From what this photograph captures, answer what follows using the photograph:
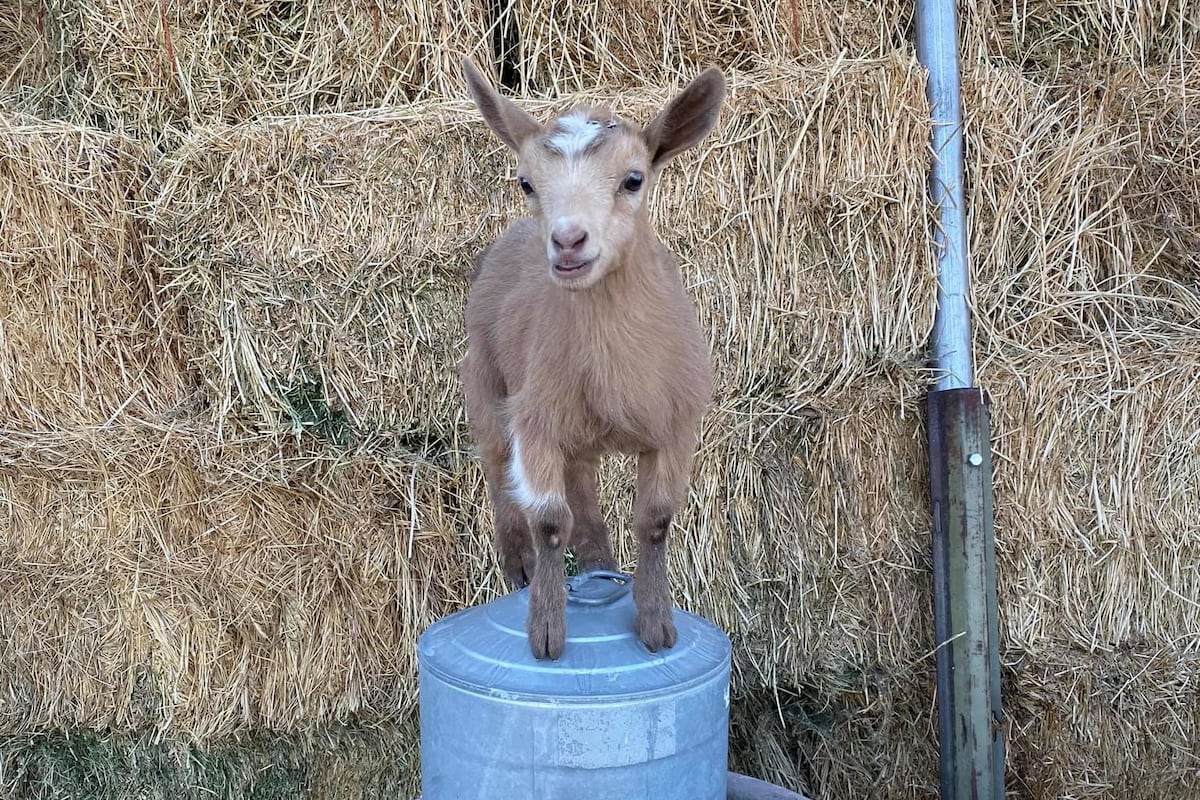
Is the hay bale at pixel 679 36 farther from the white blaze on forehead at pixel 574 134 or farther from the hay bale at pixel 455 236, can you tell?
the white blaze on forehead at pixel 574 134

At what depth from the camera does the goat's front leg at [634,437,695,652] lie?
5.32 feet

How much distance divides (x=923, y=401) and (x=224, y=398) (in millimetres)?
1959

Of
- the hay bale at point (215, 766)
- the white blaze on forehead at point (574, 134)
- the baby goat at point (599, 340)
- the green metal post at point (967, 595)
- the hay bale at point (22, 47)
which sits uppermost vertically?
the hay bale at point (22, 47)

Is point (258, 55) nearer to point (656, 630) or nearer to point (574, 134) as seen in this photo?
point (574, 134)

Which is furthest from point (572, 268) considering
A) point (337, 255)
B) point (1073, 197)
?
point (1073, 197)

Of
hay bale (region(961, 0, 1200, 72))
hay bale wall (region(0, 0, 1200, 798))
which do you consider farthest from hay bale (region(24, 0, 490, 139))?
hay bale (region(961, 0, 1200, 72))

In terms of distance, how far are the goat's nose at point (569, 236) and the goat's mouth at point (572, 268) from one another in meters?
0.02

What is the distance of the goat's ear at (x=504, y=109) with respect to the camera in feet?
5.19

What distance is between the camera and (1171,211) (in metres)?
2.64

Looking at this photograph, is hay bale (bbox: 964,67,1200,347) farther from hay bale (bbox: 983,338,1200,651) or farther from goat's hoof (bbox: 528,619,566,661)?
goat's hoof (bbox: 528,619,566,661)

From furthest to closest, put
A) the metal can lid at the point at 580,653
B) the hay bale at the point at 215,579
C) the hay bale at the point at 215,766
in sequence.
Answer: the hay bale at the point at 215,766 → the hay bale at the point at 215,579 → the metal can lid at the point at 580,653

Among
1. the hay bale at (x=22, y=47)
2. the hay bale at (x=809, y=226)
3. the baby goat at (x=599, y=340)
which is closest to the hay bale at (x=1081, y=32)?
the hay bale at (x=809, y=226)

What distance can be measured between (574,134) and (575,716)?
92cm

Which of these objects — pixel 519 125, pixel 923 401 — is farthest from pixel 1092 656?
pixel 519 125
